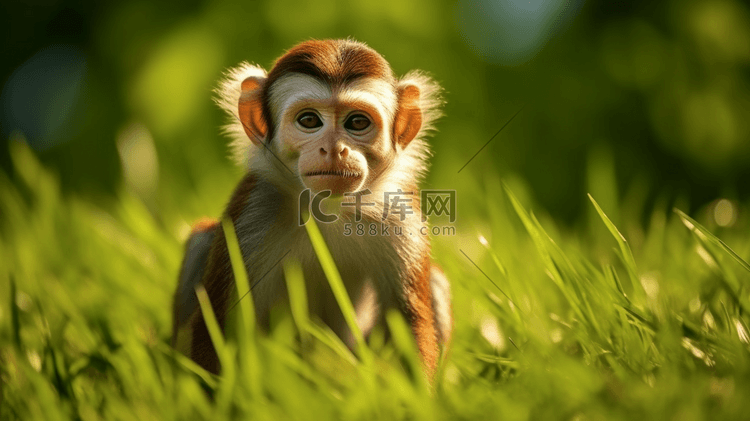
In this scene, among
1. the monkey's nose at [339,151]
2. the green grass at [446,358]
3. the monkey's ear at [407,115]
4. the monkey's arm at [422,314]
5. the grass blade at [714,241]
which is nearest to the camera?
the green grass at [446,358]

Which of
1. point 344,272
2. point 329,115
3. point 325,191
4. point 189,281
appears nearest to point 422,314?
point 344,272

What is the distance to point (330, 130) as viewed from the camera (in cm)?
236

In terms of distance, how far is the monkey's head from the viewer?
233cm

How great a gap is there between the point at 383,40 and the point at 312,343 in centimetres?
347

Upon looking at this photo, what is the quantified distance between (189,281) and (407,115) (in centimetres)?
129

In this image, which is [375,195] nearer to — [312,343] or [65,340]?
[312,343]

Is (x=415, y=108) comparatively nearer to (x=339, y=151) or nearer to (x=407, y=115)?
(x=407, y=115)

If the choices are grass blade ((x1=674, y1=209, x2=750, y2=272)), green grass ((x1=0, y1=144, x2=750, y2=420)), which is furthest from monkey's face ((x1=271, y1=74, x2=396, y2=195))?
grass blade ((x1=674, y1=209, x2=750, y2=272))

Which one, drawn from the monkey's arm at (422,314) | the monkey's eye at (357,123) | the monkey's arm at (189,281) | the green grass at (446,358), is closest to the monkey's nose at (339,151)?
the monkey's eye at (357,123)

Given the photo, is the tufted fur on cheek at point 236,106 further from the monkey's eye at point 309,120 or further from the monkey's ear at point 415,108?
the monkey's ear at point 415,108

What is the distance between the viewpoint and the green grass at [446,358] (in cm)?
172

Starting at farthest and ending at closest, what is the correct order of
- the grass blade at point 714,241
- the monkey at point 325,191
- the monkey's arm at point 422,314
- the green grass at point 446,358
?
the monkey's arm at point 422,314
the monkey at point 325,191
the grass blade at point 714,241
the green grass at point 446,358

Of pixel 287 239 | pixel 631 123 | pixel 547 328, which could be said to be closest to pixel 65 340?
pixel 287 239

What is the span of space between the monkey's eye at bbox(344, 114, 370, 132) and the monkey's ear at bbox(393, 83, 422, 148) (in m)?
0.26
